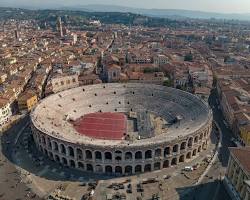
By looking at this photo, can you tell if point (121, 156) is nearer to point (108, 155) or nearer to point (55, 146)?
point (108, 155)

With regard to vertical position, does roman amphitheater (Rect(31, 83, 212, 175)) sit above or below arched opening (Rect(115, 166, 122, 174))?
above

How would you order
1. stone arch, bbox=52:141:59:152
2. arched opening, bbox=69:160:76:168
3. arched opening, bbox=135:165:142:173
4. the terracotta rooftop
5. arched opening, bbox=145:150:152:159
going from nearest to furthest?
the terracotta rooftop, arched opening, bbox=145:150:152:159, arched opening, bbox=135:165:142:173, stone arch, bbox=52:141:59:152, arched opening, bbox=69:160:76:168

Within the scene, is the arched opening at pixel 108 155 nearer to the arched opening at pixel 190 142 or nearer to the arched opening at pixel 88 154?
the arched opening at pixel 88 154

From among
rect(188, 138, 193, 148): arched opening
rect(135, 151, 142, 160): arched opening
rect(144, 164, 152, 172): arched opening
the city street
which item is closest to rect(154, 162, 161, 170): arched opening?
rect(144, 164, 152, 172): arched opening

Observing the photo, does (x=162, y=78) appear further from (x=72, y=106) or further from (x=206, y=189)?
(x=206, y=189)

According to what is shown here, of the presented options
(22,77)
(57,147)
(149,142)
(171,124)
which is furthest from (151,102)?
(22,77)

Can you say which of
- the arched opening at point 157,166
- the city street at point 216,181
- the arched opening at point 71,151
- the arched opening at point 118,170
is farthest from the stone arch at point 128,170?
the city street at point 216,181

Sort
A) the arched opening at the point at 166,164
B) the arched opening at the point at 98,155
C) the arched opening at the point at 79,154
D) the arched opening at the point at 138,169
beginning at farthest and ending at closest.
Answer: the arched opening at the point at 166,164 → the arched opening at the point at 138,169 → the arched opening at the point at 79,154 → the arched opening at the point at 98,155

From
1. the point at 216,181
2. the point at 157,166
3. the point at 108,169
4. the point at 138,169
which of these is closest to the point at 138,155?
the point at 138,169

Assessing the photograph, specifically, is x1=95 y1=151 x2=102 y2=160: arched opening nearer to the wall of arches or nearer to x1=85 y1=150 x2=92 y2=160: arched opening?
the wall of arches

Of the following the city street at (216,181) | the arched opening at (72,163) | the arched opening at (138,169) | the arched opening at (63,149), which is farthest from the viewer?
the arched opening at (72,163)
